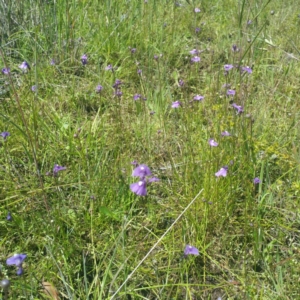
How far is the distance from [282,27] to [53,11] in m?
1.79

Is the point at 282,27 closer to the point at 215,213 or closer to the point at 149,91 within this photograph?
the point at 149,91

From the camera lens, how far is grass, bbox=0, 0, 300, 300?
126 cm

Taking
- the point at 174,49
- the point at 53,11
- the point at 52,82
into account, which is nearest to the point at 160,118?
the point at 52,82

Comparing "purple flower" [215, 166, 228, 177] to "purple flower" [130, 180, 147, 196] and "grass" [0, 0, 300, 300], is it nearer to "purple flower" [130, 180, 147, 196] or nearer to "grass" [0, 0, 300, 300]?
"grass" [0, 0, 300, 300]

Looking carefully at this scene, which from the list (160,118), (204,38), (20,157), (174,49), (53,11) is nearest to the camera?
(20,157)

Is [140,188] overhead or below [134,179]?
overhead

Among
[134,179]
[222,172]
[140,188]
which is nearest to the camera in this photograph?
[140,188]

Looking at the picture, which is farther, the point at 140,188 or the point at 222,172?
the point at 222,172

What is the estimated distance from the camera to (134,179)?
5.12ft

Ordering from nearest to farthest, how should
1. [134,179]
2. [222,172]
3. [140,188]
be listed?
[140,188], [222,172], [134,179]

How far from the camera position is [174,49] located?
2656mm

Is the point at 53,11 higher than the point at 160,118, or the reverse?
the point at 53,11

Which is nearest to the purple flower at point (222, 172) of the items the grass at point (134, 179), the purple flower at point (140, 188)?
the grass at point (134, 179)

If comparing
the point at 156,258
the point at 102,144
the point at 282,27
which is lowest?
the point at 156,258
